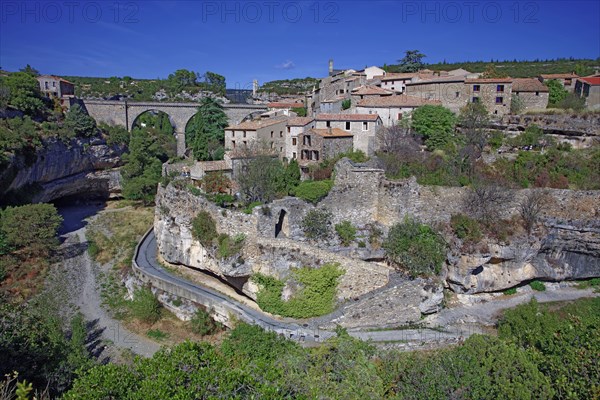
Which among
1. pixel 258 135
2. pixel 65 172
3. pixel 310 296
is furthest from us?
pixel 65 172

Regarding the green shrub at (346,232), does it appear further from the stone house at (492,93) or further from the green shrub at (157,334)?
the stone house at (492,93)

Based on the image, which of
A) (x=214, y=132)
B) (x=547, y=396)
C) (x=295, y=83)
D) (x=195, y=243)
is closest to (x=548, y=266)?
(x=547, y=396)

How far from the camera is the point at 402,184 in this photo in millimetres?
26891

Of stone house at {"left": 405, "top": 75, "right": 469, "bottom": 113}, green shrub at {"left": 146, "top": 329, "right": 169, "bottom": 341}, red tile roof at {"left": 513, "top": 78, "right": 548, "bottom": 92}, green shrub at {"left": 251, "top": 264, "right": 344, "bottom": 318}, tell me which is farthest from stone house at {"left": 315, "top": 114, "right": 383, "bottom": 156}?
green shrub at {"left": 146, "top": 329, "right": 169, "bottom": 341}

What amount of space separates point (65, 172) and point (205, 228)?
2643cm

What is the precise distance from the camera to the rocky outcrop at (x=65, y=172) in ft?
121

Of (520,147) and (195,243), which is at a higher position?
(520,147)

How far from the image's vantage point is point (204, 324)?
23.8 meters

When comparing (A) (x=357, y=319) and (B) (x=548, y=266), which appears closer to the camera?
(A) (x=357, y=319)

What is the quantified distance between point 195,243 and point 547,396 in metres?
20.3

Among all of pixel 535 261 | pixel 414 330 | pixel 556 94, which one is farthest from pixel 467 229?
pixel 556 94

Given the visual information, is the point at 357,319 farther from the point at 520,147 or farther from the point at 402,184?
the point at 520,147

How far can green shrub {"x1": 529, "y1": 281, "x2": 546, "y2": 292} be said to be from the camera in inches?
1041

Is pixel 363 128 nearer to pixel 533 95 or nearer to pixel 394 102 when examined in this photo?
pixel 394 102
